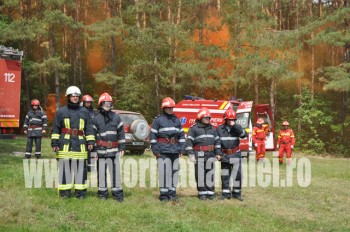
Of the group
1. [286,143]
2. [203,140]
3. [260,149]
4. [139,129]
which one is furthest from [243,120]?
[203,140]

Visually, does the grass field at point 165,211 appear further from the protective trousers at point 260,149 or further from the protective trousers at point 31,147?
the protective trousers at point 260,149

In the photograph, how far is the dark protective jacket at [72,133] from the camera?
8641mm

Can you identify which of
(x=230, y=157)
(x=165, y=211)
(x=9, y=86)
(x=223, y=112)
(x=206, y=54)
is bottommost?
(x=165, y=211)

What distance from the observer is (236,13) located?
34.8 m

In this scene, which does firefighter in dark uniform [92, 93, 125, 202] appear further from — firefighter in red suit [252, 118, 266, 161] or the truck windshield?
the truck windshield

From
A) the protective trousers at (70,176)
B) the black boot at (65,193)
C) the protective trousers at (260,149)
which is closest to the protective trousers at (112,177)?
the protective trousers at (70,176)

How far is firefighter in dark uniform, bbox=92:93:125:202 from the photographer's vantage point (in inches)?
350

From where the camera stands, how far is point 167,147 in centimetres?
937

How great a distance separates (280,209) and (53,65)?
25653 millimetres

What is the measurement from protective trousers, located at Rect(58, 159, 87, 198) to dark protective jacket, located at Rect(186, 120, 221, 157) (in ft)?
7.76

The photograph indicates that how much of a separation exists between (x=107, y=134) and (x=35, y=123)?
613 centimetres

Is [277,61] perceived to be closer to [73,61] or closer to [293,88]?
[293,88]

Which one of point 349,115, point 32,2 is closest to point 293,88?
point 349,115

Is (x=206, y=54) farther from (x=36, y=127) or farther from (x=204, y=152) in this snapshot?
(x=204, y=152)
